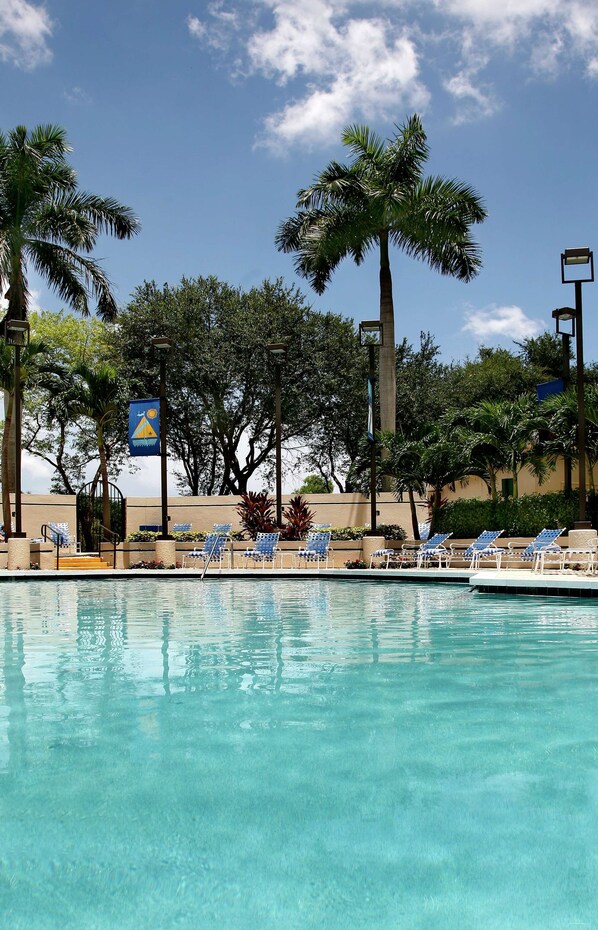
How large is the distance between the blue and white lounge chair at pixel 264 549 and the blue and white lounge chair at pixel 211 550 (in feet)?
2.46

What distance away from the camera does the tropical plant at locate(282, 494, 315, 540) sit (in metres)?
26.9

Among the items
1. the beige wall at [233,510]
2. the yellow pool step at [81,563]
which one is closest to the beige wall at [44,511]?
the beige wall at [233,510]

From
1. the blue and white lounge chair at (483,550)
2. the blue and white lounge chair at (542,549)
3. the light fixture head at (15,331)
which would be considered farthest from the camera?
the light fixture head at (15,331)

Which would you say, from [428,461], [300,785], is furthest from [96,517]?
[300,785]

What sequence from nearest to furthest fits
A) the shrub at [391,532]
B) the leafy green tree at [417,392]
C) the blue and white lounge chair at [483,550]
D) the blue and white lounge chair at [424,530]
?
the blue and white lounge chair at [483,550], the shrub at [391,532], the blue and white lounge chair at [424,530], the leafy green tree at [417,392]

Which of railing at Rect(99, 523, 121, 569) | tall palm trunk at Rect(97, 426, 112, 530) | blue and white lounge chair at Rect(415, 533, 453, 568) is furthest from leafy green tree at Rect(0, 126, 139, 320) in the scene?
blue and white lounge chair at Rect(415, 533, 453, 568)

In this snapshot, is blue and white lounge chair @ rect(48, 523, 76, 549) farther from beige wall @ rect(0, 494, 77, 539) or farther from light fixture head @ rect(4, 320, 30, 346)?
light fixture head @ rect(4, 320, 30, 346)

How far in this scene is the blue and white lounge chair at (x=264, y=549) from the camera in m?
24.0

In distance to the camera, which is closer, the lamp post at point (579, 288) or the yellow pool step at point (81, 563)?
the lamp post at point (579, 288)

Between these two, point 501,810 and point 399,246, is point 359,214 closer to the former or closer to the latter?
point 399,246

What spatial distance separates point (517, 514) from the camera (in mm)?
22812

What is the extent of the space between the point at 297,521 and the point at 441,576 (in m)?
8.51

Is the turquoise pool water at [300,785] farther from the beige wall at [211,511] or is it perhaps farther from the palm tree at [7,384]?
the beige wall at [211,511]

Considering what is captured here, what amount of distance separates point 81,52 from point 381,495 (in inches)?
638
